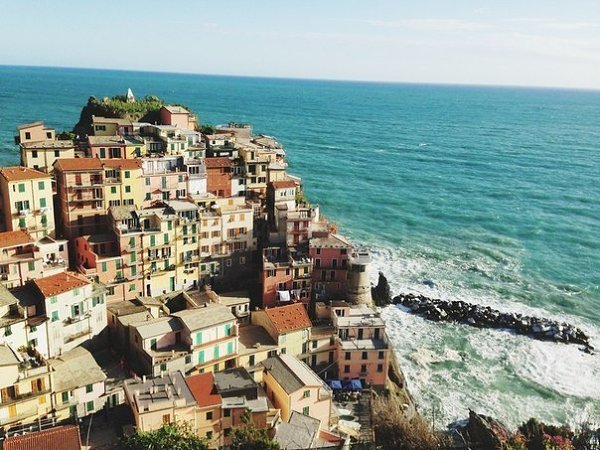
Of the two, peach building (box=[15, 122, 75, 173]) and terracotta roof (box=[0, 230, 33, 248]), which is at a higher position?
peach building (box=[15, 122, 75, 173])

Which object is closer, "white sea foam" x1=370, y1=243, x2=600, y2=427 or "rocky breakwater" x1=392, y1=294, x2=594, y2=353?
"white sea foam" x1=370, y1=243, x2=600, y2=427

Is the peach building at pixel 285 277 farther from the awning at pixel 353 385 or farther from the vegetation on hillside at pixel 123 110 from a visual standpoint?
the vegetation on hillside at pixel 123 110

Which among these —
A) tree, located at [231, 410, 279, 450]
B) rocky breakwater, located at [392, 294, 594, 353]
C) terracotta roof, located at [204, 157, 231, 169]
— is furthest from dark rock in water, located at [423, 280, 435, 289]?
tree, located at [231, 410, 279, 450]

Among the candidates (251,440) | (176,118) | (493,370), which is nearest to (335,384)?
(251,440)

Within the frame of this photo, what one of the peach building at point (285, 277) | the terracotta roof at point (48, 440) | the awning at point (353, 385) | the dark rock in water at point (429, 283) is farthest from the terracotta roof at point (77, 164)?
the dark rock in water at point (429, 283)

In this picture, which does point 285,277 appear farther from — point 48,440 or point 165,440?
point 48,440

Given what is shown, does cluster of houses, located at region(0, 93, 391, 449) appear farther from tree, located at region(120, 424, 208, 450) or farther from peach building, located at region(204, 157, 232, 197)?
tree, located at region(120, 424, 208, 450)
